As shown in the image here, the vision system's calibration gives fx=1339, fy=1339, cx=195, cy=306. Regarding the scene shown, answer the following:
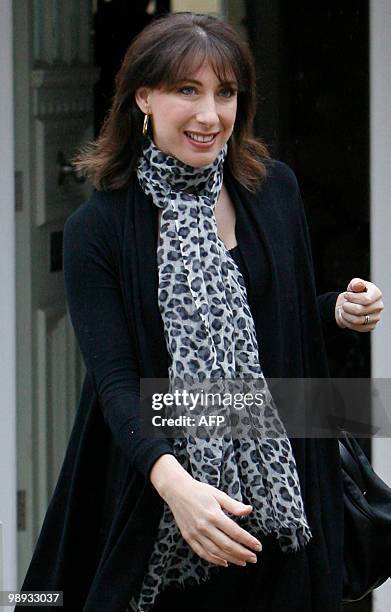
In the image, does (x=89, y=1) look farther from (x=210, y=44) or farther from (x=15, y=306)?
(x=210, y=44)

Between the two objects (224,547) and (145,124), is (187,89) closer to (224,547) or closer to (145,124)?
(145,124)

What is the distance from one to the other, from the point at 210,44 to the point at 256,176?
264 millimetres

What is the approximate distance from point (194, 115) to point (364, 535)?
79cm

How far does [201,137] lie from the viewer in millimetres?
2104

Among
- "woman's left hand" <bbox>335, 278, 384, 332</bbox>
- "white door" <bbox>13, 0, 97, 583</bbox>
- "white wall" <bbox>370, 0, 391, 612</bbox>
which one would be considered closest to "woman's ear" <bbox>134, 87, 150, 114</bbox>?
"woman's left hand" <bbox>335, 278, 384, 332</bbox>

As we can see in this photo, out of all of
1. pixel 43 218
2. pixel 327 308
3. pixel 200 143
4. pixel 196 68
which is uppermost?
pixel 196 68

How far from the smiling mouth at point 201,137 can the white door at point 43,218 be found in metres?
1.64

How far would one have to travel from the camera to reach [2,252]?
362 cm

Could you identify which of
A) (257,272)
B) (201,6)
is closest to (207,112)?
(257,272)

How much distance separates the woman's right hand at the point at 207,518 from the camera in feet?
6.16

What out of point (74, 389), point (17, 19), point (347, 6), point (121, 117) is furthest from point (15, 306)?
point (121, 117)

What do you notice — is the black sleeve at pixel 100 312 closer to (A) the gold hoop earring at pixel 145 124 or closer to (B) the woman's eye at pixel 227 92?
(A) the gold hoop earring at pixel 145 124

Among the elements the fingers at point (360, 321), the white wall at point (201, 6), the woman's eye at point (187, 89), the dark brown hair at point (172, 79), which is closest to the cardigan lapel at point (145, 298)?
the dark brown hair at point (172, 79)

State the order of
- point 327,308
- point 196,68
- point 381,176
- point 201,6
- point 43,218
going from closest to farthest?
point 196,68 < point 327,308 < point 381,176 < point 201,6 < point 43,218
